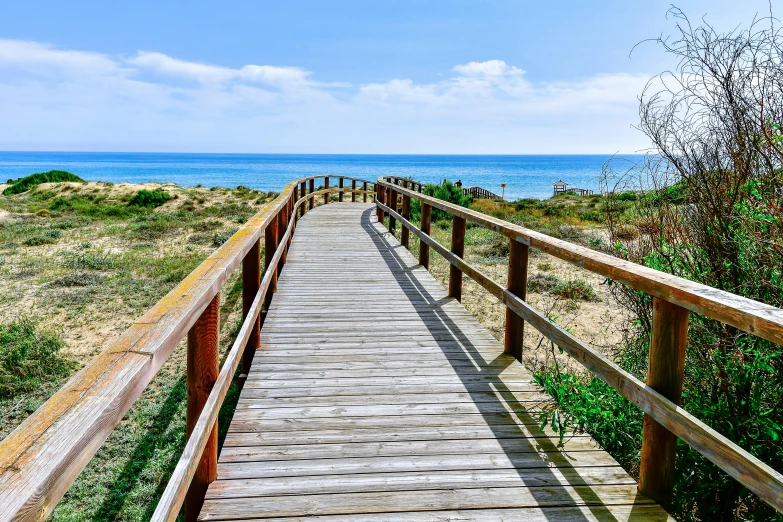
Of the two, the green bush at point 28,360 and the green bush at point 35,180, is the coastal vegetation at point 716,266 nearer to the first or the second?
the green bush at point 28,360

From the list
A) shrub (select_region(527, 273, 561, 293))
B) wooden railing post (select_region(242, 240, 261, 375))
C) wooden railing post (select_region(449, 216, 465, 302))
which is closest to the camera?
wooden railing post (select_region(242, 240, 261, 375))

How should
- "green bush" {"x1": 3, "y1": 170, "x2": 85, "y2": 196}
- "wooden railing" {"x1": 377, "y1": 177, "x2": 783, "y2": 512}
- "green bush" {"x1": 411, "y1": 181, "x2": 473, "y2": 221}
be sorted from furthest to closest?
"green bush" {"x1": 3, "y1": 170, "x2": 85, "y2": 196} → "green bush" {"x1": 411, "y1": 181, "x2": 473, "y2": 221} → "wooden railing" {"x1": 377, "y1": 177, "x2": 783, "y2": 512}

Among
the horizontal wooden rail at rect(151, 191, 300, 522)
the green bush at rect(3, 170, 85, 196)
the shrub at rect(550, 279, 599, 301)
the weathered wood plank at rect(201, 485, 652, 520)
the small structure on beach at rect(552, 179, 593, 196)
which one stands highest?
the small structure on beach at rect(552, 179, 593, 196)

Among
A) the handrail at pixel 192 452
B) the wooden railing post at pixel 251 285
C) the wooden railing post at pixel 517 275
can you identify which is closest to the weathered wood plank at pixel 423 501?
the handrail at pixel 192 452

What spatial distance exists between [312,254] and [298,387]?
567 cm

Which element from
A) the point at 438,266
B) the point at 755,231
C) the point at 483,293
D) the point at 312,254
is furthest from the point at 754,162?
the point at 438,266

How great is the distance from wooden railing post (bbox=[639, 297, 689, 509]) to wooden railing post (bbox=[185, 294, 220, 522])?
1.90 meters

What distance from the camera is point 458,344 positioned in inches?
181

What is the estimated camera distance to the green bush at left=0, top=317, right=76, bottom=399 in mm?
5199

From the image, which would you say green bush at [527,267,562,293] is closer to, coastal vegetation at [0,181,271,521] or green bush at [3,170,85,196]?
coastal vegetation at [0,181,271,521]

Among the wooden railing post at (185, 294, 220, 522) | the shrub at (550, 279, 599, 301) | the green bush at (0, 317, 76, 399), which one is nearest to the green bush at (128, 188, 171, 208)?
the green bush at (0, 317, 76, 399)

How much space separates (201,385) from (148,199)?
77.7ft

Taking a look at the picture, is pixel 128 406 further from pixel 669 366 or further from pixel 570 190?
pixel 570 190

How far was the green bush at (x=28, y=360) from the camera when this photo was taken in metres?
5.20
